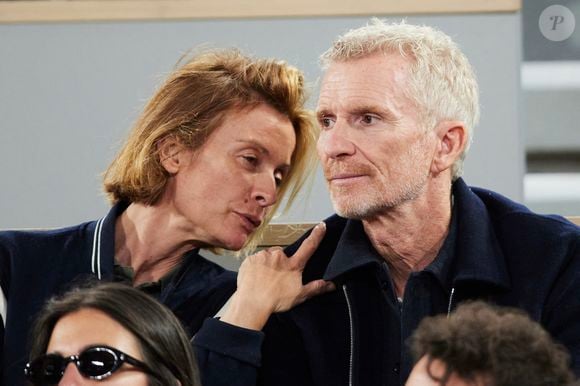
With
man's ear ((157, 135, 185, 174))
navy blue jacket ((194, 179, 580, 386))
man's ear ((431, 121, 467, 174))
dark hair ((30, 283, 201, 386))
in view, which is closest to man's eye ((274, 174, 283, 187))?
man's ear ((157, 135, 185, 174))

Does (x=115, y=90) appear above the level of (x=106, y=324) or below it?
above

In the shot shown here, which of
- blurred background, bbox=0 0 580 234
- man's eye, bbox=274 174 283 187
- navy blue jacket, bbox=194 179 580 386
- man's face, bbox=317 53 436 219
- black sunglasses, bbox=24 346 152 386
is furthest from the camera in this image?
man's eye, bbox=274 174 283 187

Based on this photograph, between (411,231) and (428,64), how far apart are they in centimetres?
31

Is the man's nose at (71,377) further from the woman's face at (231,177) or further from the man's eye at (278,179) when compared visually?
the man's eye at (278,179)

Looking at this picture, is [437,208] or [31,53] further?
[31,53]

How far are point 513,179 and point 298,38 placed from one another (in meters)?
0.54

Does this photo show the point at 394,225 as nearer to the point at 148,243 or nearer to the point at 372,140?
the point at 372,140

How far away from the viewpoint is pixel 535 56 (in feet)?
8.20

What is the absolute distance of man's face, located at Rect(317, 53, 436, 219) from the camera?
2.16 metres

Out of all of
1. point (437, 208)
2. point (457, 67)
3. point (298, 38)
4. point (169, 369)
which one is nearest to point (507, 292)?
point (437, 208)

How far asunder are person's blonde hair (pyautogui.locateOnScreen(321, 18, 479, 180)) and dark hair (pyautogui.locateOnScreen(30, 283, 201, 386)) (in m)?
0.65

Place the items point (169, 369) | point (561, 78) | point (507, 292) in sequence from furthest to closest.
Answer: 1. point (561, 78)
2. point (507, 292)
3. point (169, 369)

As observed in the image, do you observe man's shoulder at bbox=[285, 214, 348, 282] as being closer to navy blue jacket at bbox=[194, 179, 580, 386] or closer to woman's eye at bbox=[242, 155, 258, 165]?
navy blue jacket at bbox=[194, 179, 580, 386]

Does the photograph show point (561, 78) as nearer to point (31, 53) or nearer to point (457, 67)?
point (457, 67)
